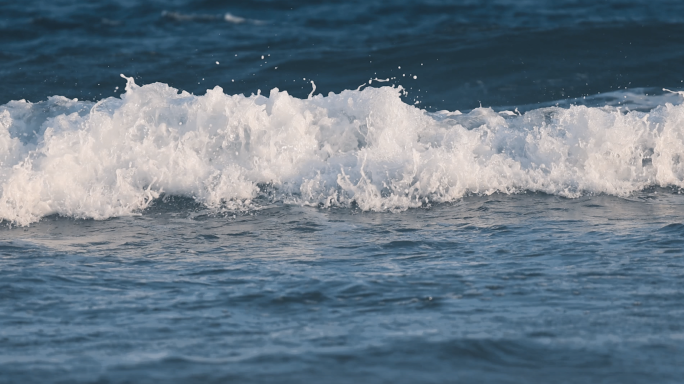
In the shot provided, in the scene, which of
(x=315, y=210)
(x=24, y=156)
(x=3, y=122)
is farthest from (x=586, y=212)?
(x=3, y=122)

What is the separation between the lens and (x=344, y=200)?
22.1ft

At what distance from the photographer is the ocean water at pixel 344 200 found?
3.67 meters

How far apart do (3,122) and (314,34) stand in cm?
635

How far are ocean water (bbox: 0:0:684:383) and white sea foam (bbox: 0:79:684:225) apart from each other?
24 millimetres

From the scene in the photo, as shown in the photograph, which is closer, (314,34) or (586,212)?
(586,212)

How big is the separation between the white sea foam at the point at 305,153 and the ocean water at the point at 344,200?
2 centimetres

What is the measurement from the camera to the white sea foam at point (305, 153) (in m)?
6.81

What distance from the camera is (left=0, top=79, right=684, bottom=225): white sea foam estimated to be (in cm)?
681

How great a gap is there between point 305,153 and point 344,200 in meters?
0.92

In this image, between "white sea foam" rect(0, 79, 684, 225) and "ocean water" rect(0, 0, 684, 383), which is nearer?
"ocean water" rect(0, 0, 684, 383)

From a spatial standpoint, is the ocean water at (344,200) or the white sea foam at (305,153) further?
the white sea foam at (305,153)

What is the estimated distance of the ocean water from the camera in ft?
12.1

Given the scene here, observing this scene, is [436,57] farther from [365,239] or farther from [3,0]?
[3,0]

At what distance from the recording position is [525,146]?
7.50 meters
